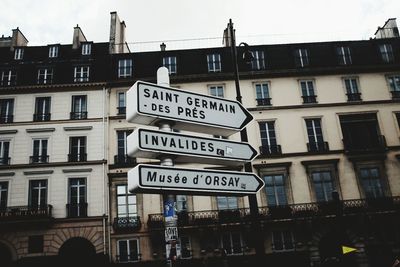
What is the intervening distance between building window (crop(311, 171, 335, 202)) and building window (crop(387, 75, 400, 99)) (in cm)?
791

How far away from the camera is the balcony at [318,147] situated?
25634 mm

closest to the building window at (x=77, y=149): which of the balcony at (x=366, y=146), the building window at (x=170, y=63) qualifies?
the building window at (x=170, y=63)

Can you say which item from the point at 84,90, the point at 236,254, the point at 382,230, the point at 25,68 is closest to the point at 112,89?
the point at 84,90

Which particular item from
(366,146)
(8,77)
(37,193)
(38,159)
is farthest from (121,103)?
(366,146)

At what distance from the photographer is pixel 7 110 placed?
87.0 feet

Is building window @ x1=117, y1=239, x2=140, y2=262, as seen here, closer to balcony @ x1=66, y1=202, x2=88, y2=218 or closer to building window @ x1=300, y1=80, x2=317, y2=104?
balcony @ x1=66, y1=202, x2=88, y2=218

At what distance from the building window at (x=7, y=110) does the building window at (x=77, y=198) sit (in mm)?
6394

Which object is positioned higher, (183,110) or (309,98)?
(309,98)

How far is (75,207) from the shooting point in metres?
24.3

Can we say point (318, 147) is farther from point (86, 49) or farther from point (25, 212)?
point (25, 212)

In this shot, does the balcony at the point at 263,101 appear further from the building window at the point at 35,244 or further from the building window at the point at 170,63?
the building window at the point at 35,244

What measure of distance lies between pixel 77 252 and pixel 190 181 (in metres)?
22.1

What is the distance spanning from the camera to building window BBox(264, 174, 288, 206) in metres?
24.8

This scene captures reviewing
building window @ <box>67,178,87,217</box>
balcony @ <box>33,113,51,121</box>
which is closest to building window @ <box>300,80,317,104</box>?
building window @ <box>67,178,87,217</box>
